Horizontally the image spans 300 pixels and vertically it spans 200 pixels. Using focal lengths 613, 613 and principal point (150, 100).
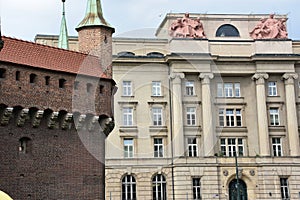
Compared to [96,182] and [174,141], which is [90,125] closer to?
[96,182]

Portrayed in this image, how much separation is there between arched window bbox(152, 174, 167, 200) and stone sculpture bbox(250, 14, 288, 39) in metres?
16.5

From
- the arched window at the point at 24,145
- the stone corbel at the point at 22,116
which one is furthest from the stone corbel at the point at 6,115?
the arched window at the point at 24,145

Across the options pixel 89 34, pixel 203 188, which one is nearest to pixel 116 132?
pixel 203 188

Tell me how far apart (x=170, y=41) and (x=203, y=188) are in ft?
45.2

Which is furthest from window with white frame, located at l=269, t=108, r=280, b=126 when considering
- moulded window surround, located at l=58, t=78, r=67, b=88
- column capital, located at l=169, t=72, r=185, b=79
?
moulded window surround, located at l=58, t=78, r=67, b=88

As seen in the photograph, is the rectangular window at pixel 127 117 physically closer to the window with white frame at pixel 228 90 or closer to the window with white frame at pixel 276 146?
the window with white frame at pixel 228 90

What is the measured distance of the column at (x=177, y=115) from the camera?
176ft

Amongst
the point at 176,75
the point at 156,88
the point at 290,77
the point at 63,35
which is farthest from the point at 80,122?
the point at 290,77

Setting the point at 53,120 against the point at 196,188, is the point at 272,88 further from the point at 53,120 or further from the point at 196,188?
the point at 53,120

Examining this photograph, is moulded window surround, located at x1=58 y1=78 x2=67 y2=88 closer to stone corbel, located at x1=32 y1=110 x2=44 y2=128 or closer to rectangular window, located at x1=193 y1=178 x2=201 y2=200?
stone corbel, located at x1=32 y1=110 x2=44 y2=128

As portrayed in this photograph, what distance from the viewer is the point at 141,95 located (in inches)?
2184

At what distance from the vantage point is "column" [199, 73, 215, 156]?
2131 inches

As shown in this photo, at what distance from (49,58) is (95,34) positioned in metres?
4.26

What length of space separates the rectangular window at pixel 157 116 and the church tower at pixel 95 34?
22374 mm
